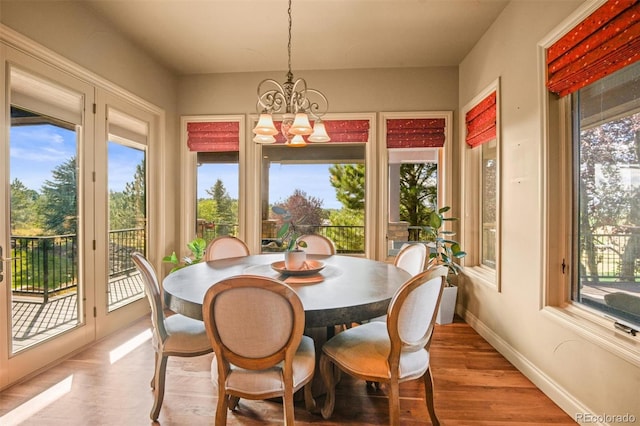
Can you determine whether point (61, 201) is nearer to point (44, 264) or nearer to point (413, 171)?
point (44, 264)

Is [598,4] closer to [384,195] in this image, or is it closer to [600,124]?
[600,124]

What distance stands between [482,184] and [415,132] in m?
0.96

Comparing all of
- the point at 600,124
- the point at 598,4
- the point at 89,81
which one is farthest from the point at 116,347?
the point at 598,4

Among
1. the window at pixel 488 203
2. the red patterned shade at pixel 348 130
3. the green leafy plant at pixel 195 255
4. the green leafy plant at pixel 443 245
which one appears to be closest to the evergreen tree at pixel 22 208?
the green leafy plant at pixel 195 255

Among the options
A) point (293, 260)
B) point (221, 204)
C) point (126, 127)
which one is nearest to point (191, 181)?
point (221, 204)

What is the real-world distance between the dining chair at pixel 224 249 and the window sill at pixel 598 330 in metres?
2.42

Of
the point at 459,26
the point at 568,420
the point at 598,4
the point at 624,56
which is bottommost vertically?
the point at 568,420

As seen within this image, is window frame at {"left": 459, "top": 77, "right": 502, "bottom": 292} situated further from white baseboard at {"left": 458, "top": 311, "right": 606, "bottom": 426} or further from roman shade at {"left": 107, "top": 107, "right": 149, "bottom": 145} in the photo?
roman shade at {"left": 107, "top": 107, "right": 149, "bottom": 145}

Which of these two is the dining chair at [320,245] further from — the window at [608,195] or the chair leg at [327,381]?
the window at [608,195]

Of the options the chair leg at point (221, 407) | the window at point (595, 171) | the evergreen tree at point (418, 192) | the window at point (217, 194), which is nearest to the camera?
the chair leg at point (221, 407)

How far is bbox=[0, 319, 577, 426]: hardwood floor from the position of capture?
1736 millimetres

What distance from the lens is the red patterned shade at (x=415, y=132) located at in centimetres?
364

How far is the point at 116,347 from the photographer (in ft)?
8.63

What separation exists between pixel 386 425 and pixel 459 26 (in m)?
3.24
